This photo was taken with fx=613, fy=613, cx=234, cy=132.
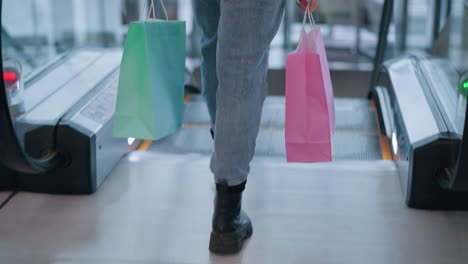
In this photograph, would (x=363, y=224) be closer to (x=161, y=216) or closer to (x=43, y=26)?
(x=161, y=216)

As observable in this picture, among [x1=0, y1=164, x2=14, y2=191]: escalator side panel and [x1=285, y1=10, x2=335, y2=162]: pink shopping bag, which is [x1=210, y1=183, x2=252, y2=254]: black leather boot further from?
[x1=0, y1=164, x2=14, y2=191]: escalator side panel

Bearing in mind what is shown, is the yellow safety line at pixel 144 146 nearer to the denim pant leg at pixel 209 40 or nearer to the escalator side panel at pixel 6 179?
the escalator side panel at pixel 6 179

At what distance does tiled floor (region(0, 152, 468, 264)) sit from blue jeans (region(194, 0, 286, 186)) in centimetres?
33

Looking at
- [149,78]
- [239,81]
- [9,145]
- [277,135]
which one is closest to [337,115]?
[277,135]

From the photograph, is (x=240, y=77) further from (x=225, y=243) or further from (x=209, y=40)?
(x=225, y=243)

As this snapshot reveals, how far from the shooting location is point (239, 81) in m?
1.65

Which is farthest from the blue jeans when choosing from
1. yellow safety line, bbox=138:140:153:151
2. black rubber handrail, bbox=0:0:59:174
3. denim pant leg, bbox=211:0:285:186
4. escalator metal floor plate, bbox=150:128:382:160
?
yellow safety line, bbox=138:140:153:151

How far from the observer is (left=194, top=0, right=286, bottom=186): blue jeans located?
1597 mm

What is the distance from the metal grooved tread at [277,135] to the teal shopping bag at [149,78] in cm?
98

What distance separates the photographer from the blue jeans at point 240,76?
1597mm

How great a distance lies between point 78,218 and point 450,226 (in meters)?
1.26

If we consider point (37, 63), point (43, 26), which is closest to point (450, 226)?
point (37, 63)

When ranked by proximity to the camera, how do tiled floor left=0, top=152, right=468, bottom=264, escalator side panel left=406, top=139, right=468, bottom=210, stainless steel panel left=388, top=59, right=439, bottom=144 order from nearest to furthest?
1. tiled floor left=0, top=152, right=468, bottom=264
2. escalator side panel left=406, top=139, right=468, bottom=210
3. stainless steel panel left=388, top=59, right=439, bottom=144

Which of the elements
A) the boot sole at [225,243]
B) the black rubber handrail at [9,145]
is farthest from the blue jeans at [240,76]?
the black rubber handrail at [9,145]
